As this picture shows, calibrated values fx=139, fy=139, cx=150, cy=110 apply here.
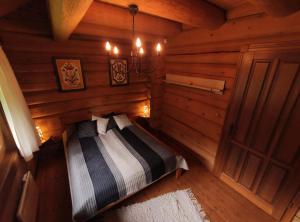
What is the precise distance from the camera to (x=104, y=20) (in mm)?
1984

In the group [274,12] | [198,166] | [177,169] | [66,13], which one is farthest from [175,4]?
[198,166]

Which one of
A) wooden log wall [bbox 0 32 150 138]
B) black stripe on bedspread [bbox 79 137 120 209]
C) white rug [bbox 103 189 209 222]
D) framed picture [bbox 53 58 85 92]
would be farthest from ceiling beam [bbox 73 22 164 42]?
white rug [bbox 103 189 209 222]

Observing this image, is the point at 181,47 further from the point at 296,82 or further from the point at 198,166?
the point at 198,166

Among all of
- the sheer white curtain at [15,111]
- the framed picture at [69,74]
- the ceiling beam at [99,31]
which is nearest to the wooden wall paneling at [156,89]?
the ceiling beam at [99,31]

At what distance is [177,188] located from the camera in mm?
2182

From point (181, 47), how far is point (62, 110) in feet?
8.57

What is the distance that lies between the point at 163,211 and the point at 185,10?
2.44 m

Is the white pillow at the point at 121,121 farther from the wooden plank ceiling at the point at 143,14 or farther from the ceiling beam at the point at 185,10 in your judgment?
the ceiling beam at the point at 185,10

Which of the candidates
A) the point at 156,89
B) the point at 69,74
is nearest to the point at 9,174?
the point at 69,74

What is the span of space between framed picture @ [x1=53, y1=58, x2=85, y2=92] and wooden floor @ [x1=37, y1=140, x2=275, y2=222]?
128cm

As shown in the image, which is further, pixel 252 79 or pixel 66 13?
pixel 252 79

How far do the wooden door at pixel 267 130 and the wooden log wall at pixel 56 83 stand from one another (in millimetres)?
2310

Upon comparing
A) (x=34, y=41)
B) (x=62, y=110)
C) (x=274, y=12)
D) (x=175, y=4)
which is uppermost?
(x=175, y=4)

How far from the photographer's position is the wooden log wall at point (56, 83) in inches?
86.2
